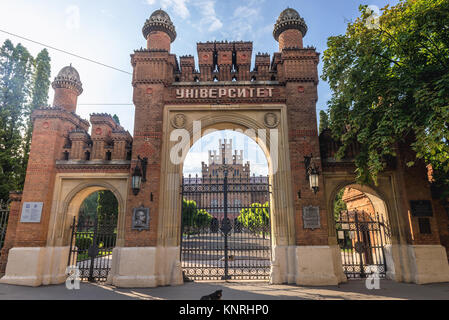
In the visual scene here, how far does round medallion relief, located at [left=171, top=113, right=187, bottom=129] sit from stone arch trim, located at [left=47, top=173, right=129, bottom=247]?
2810 millimetres

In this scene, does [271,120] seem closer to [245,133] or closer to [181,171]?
[245,133]

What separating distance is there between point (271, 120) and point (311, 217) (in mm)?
4089

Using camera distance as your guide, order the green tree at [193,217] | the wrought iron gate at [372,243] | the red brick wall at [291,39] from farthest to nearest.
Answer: the red brick wall at [291,39] → the wrought iron gate at [372,243] → the green tree at [193,217]

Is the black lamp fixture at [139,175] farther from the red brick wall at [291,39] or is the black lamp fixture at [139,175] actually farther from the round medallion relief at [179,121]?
the red brick wall at [291,39]

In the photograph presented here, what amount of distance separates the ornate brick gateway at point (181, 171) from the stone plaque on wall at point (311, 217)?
0.12 feet

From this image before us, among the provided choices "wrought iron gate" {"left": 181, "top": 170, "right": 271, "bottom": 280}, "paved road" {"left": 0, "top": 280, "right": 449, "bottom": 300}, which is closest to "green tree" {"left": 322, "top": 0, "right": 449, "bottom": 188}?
"paved road" {"left": 0, "top": 280, "right": 449, "bottom": 300}

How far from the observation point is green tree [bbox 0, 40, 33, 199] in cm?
1619

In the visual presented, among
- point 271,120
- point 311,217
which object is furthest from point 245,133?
point 311,217

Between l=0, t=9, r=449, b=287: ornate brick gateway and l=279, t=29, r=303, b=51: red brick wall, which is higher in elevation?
l=279, t=29, r=303, b=51: red brick wall

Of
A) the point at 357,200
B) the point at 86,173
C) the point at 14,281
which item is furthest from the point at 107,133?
the point at 357,200

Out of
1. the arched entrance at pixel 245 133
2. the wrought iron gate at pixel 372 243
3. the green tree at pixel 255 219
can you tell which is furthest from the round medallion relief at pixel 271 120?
the wrought iron gate at pixel 372 243

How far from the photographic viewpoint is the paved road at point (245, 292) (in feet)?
23.6

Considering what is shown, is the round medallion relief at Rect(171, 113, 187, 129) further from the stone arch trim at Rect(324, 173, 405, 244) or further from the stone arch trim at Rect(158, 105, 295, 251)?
the stone arch trim at Rect(324, 173, 405, 244)
